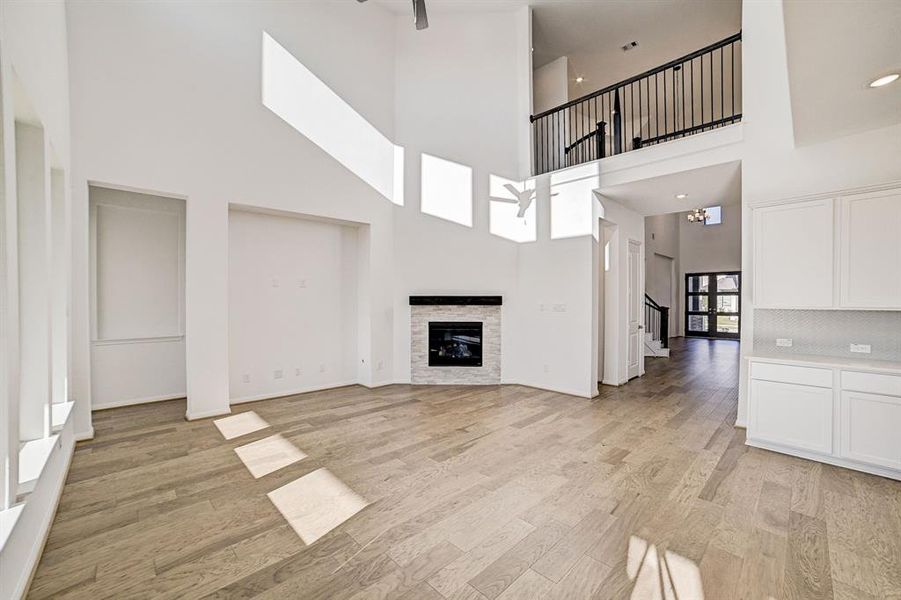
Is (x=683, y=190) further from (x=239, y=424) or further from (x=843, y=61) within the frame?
(x=239, y=424)

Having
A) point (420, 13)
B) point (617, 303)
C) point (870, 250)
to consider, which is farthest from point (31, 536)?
point (617, 303)

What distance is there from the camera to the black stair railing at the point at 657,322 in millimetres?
9367

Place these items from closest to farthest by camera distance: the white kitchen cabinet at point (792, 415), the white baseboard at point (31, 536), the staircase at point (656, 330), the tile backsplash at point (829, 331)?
1. the white baseboard at point (31, 536)
2. the white kitchen cabinet at point (792, 415)
3. the tile backsplash at point (829, 331)
4. the staircase at point (656, 330)

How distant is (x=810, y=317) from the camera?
12.3 ft

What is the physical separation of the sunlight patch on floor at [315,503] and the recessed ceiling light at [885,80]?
4275 millimetres

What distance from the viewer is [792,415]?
3412 millimetres

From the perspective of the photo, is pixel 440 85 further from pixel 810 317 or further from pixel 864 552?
pixel 864 552

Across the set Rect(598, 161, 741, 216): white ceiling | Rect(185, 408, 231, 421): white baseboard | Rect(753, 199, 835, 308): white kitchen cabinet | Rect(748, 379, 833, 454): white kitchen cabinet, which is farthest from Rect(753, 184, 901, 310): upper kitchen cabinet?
Rect(185, 408, 231, 421): white baseboard

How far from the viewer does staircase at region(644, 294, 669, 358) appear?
9148 mm

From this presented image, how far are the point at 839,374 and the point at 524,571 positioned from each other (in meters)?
3.14

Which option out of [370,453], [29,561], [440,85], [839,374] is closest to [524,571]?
[370,453]

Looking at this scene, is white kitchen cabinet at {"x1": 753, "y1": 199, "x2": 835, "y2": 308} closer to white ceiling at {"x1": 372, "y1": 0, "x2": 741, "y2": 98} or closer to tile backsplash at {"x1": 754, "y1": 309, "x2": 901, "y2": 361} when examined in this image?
tile backsplash at {"x1": 754, "y1": 309, "x2": 901, "y2": 361}

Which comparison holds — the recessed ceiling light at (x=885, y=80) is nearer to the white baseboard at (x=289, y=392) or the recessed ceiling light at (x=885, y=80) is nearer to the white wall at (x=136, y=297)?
the white baseboard at (x=289, y=392)

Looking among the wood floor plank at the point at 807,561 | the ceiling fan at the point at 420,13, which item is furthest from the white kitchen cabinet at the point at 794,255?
the ceiling fan at the point at 420,13
